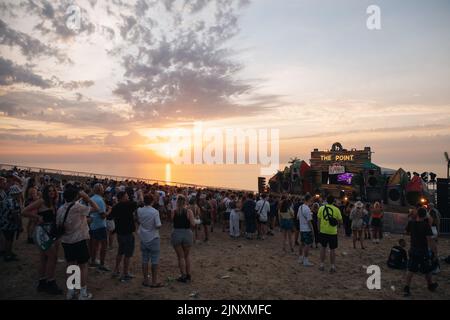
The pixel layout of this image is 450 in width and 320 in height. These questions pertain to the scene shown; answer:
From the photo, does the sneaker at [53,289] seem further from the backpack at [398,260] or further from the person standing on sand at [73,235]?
the backpack at [398,260]

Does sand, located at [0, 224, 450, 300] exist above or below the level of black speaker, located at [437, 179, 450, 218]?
below

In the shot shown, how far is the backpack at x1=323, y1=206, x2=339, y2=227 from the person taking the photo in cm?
837

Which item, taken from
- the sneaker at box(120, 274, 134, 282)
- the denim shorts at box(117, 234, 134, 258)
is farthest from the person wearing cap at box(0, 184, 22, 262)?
the sneaker at box(120, 274, 134, 282)

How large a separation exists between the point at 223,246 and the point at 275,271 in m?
3.41

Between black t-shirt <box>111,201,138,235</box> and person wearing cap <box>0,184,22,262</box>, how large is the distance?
2.81m

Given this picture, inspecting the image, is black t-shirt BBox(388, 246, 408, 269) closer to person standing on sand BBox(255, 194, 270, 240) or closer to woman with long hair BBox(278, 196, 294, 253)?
woman with long hair BBox(278, 196, 294, 253)

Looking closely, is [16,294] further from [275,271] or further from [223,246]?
[223,246]

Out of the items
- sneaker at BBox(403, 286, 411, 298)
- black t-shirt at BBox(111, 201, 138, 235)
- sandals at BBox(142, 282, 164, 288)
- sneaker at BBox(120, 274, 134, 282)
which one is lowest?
sneaker at BBox(403, 286, 411, 298)

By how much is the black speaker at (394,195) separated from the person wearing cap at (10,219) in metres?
21.6

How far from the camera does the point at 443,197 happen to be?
15688 millimetres

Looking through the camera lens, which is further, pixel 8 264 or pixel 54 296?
pixel 8 264

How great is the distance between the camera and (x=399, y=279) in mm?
8133

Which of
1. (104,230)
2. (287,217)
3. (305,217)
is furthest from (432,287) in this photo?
(104,230)
